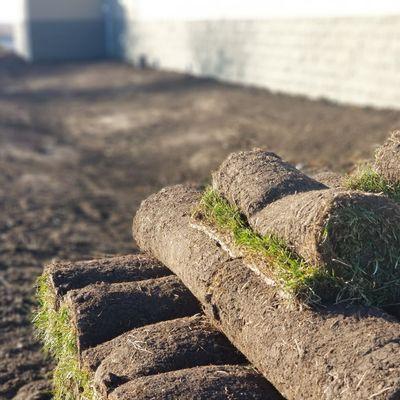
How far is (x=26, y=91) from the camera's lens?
22.9 meters

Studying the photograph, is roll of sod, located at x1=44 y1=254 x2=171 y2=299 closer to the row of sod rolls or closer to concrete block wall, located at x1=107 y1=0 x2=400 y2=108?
the row of sod rolls

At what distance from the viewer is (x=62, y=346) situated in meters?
3.84

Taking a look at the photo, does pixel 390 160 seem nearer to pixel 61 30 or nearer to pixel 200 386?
pixel 200 386

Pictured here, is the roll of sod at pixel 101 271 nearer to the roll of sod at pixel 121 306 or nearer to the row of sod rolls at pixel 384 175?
the roll of sod at pixel 121 306

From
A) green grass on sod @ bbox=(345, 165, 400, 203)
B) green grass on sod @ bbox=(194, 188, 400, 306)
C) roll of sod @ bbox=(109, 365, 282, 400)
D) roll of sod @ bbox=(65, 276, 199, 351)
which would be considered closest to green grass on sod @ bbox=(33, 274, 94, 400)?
roll of sod @ bbox=(65, 276, 199, 351)

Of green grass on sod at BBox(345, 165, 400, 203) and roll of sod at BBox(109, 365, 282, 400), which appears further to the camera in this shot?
green grass on sod at BBox(345, 165, 400, 203)

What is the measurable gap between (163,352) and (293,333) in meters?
0.71

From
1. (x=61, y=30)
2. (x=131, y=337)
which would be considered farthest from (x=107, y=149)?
(x=61, y=30)

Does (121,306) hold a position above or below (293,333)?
below

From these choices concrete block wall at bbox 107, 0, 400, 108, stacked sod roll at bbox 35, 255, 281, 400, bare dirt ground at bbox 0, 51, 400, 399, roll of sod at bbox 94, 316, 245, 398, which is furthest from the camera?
concrete block wall at bbox 107, 0, 400, 108

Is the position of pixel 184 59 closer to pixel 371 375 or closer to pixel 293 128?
pixel 293 128

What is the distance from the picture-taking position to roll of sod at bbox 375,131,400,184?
371 centimetres

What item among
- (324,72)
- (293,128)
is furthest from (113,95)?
(293,128)

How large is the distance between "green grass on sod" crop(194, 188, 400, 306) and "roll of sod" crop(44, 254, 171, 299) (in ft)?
3.28
